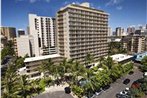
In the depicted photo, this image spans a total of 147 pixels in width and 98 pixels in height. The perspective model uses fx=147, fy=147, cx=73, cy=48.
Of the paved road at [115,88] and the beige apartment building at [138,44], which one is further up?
the beige apartment building at [138,44]

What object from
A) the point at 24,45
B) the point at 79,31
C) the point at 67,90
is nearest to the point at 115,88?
the point at 67,90

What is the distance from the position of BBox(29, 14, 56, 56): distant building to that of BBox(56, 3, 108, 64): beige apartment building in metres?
21.8

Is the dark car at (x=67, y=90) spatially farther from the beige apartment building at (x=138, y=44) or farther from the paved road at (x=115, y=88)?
the beige apartment building at (x=138, y=44)

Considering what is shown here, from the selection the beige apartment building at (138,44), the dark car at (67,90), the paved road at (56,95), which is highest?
the beige apartment building at (138,44)

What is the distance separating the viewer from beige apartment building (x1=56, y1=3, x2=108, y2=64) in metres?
37.7

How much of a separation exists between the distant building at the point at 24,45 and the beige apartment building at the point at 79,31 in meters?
20.3

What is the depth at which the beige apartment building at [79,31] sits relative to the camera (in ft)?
124

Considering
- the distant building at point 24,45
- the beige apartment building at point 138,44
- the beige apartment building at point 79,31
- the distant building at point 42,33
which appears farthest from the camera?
the beige apartment building at point 138,44

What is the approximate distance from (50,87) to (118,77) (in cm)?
1509

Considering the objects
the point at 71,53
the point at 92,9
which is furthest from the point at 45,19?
the point at 71,53

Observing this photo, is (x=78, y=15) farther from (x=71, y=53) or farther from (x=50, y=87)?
(x=50, y=87)

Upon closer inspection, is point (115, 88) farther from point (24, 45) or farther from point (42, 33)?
point (42, 33)

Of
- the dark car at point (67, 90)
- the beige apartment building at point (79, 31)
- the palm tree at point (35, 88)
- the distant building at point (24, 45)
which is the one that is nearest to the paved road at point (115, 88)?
A: the dark car at point (67, 90)

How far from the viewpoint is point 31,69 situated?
3600 cm
